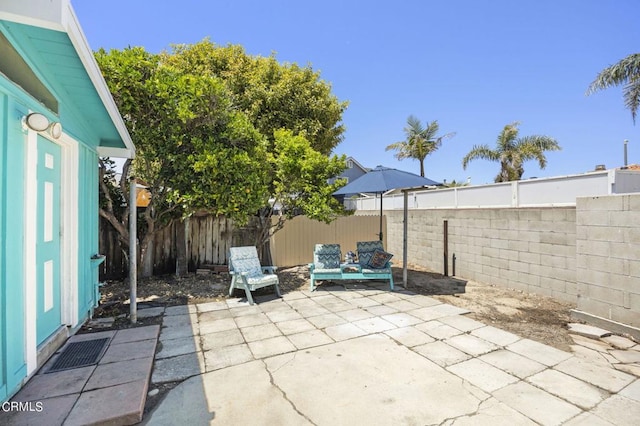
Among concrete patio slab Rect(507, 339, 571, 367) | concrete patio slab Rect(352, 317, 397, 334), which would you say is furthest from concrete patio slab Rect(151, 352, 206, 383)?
concrete patio slab Rect(507, 339, 571, 367)

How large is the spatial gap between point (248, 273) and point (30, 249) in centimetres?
310

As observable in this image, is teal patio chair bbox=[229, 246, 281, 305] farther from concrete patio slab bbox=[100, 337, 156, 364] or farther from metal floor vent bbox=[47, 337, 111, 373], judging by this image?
metal floor vent bbox=[47, 337, 111, 373]

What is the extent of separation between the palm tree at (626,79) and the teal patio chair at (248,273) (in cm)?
1273

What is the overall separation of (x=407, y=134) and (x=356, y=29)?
13.7 m

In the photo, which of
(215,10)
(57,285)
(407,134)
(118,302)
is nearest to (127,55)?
(215,10)

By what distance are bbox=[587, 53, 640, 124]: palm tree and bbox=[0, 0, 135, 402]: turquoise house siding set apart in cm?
1427

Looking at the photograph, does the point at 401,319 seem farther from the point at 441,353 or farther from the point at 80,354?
the point at 80,354

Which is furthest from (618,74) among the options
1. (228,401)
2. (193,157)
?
(228,401)

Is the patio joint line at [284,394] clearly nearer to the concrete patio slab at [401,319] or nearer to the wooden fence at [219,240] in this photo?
the concrete patio slab at [401,319]

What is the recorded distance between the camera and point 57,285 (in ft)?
10.8

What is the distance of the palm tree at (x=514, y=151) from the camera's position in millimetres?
16453

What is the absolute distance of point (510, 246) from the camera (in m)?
5.84

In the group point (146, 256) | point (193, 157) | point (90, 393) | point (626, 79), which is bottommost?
point (90, 393)

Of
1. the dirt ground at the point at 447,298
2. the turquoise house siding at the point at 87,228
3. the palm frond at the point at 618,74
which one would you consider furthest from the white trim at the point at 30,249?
the palm frond at the point at 618,74
